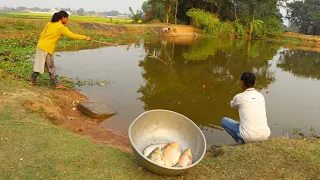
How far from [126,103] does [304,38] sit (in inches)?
1143

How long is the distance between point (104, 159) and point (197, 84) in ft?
19.3

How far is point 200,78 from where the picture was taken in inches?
387

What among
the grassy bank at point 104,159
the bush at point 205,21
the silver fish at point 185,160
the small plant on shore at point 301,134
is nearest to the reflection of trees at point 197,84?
the small plant on shore at point 301,134

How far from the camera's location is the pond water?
20.2 feet

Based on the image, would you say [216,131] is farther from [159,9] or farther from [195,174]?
[159,9]

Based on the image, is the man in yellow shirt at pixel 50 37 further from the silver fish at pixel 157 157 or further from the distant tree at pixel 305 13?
the distant tree at pixel 305 13

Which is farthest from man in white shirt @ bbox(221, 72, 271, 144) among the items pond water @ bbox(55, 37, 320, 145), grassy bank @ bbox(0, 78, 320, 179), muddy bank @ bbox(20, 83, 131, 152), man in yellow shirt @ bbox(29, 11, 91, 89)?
man in yellow shirt @ bbox(29, 11, 91, 89)

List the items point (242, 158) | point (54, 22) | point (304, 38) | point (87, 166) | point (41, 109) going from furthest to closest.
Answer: point (304, 38)
point (54, 22)
point (41, 109)
point (242, 158)
point (87, 166)

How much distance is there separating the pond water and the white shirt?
3.24 ft

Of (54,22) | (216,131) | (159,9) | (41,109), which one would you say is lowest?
(216,131)

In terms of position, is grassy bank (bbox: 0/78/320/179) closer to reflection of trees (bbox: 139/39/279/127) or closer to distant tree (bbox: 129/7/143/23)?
reflection of trees (bbox: 139/39/279/127)

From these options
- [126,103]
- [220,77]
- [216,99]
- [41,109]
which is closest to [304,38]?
[220,77]

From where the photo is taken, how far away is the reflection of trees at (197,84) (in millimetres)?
6672

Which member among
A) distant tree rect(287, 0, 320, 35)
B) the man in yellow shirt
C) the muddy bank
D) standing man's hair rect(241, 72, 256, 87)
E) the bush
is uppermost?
distant tree rect(287, 0, 320, 35)
